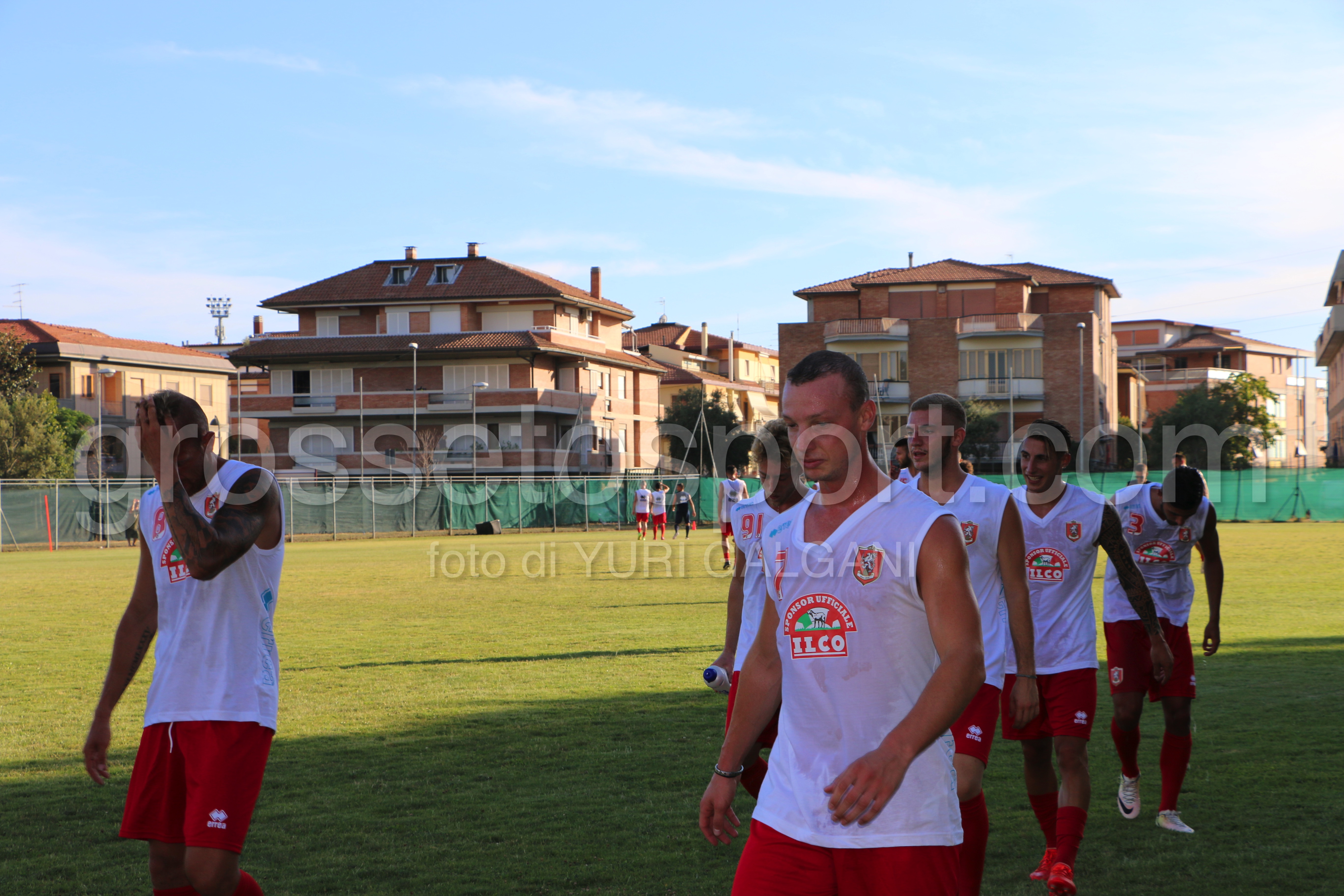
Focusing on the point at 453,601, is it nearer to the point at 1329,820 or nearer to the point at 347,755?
the point at 347,755

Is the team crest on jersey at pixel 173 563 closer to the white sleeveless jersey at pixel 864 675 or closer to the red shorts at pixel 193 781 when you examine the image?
the red shorts at pixel 193 781

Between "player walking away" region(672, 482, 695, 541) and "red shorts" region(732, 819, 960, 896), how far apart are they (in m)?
33.5

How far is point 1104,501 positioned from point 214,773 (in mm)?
4154

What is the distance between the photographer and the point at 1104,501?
5.82 meters

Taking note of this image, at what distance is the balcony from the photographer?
72.6 m

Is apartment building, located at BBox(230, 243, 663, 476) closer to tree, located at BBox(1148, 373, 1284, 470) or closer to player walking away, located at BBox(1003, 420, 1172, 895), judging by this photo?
tree, located at BBox(1148, 373, 1284, 470)

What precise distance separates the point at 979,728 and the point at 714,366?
105366 millimetres

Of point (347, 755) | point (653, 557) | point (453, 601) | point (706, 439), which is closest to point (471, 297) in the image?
point (706, 439)

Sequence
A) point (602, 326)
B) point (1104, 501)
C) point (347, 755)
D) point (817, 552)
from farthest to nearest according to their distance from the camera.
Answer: point (602, 326), point (347, 755), point (1104, 501), point (817, 552)

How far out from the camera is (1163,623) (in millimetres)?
6980

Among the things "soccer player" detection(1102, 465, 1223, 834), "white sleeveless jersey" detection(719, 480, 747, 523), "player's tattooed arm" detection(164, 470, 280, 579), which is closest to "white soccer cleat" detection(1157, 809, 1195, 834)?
"soccer player" detection(1102, 465, 1223, 834)

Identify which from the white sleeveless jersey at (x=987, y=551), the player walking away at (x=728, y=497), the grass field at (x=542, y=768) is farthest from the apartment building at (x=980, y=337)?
the white sleeveless jersey at (x=987, y=551)

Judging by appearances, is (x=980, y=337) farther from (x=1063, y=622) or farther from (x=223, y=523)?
Result: (x=223, y=523)

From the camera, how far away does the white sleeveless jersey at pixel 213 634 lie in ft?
13.4
